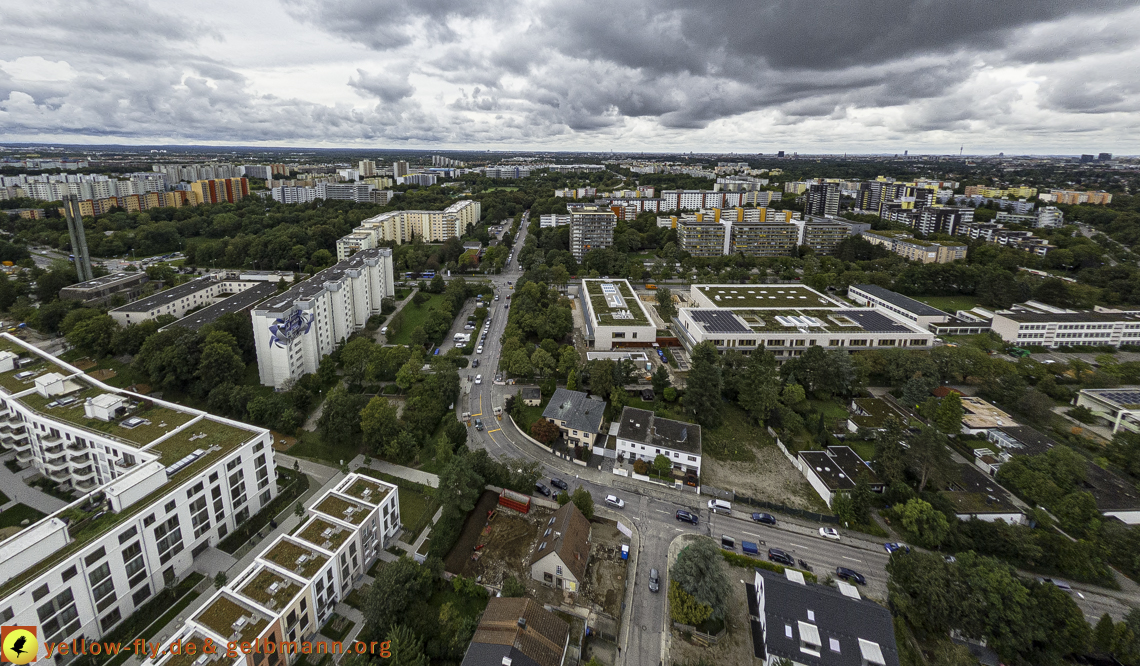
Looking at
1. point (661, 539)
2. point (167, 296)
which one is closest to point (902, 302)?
point (661, 539)

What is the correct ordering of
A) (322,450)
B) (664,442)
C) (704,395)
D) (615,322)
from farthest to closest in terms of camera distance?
1. (615,322)
2. (704,395)
3. (322,450)
4. (664,442)

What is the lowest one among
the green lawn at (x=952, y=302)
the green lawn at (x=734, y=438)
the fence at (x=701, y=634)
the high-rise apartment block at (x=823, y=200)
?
the fence at (x=701, y=634)

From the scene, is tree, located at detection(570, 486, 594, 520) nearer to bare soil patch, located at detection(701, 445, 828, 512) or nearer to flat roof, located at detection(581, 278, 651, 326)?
bare soil patch, located at detection(701, 445, 828, 512)

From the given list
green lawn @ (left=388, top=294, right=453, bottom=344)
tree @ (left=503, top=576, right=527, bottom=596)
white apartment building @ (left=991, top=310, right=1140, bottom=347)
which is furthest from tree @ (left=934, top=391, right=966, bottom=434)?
green lawn @ (left=388, top=294, right=453, bottom=344)

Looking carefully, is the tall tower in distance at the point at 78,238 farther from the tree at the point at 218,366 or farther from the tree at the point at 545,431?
the tree at the point at 545,431

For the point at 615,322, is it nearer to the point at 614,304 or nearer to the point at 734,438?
the point at 614,304

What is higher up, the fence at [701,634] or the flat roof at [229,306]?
the flat roof at [229,306]

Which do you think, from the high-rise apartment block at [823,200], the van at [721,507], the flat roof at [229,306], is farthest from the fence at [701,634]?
the high-rise apartment block at [823,200]
